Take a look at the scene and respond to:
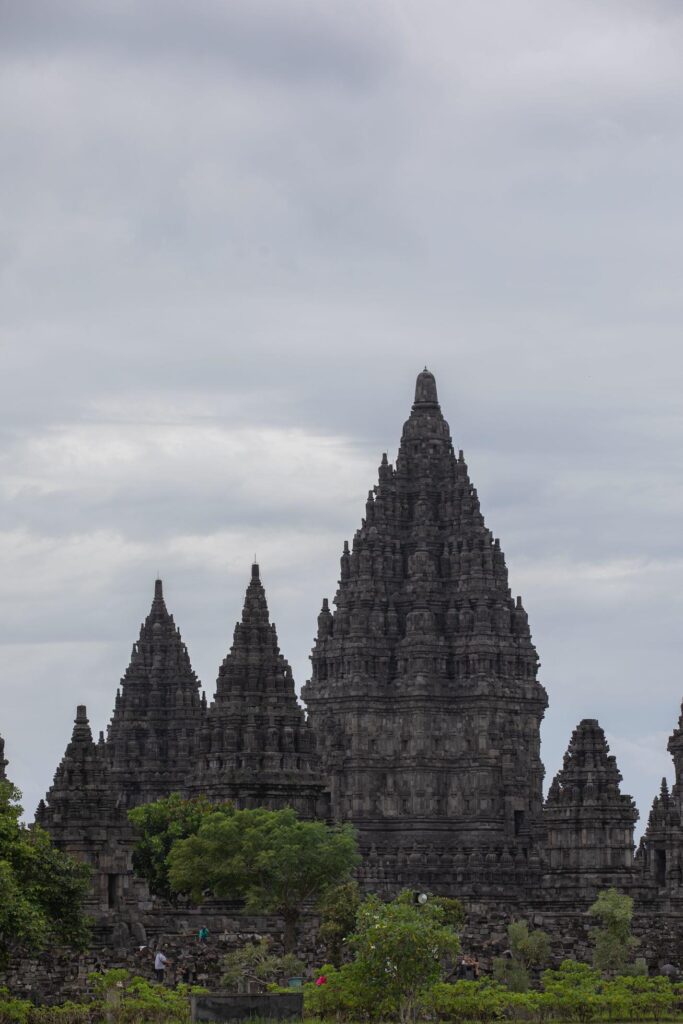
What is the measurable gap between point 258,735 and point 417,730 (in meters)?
15.0

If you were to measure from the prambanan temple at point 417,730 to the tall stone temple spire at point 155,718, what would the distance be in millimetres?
110

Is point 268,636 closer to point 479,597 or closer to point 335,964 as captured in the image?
point 479,597

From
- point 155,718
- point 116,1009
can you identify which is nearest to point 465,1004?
point 116,1009

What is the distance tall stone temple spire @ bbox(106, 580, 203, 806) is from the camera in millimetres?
154750

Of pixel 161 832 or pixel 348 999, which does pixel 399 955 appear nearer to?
pixel 348 999

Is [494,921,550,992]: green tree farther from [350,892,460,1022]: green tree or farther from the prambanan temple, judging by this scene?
the prambanan temple

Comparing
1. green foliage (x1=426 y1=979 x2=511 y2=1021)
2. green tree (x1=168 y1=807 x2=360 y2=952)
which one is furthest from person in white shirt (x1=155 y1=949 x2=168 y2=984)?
green tree (x1=168 y1=807 x2=360 y2=952)

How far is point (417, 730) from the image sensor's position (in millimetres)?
145000

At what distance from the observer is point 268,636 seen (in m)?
137

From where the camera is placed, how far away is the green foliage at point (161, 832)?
122m

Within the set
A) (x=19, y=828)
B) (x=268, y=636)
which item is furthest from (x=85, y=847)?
(x=268, y=636)

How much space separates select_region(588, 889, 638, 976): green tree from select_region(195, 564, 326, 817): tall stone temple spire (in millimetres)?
33868


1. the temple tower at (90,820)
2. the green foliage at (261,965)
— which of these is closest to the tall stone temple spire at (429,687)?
the temple tower at (90,820)

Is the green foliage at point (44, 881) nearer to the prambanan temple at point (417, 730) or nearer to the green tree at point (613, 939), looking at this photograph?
the green tree at point (613, 939)
